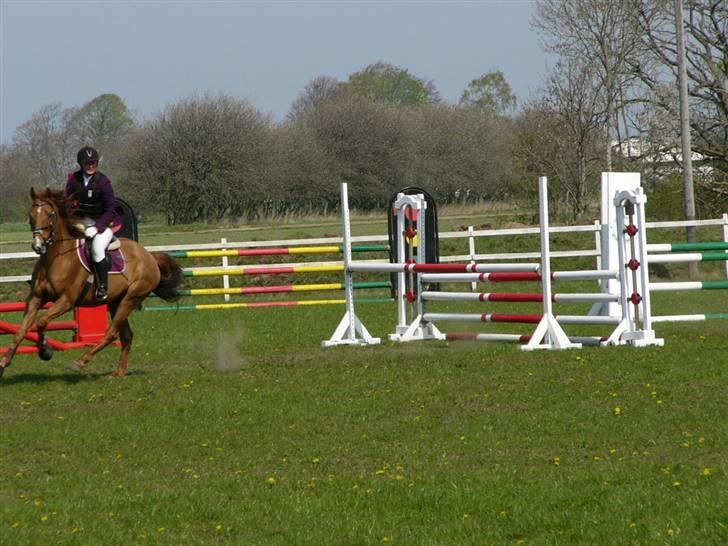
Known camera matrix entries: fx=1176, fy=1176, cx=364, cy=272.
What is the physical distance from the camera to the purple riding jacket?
13.0 meters

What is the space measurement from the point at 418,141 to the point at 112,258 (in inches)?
2950

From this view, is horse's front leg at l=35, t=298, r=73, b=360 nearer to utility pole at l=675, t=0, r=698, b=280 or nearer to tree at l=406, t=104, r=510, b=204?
utility pole at l=675, t=0, r=698, b=280

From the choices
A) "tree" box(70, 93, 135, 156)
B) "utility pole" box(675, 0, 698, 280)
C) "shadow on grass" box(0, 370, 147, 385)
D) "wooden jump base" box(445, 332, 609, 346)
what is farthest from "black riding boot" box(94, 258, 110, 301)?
"tree" box(70, 93, 135, 156)

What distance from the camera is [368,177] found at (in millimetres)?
79562

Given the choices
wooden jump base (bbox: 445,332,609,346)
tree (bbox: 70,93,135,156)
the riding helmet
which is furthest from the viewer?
tree (bbox: 70,93,135,156)

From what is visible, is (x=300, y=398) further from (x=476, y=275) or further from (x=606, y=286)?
(x=606, y=286)

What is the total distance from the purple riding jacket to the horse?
0.24m

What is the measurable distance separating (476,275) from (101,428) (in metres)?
6.19

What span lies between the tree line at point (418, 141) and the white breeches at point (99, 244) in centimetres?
2876

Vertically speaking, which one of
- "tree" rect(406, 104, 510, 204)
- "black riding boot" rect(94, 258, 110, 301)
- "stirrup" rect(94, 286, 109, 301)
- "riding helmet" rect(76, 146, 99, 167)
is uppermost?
"tree" rect(406, 104, 510, 204)

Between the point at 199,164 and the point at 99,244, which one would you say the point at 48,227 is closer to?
the point at 99,244

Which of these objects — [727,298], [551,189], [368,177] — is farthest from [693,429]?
[368,177]

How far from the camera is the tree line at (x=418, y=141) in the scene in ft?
134

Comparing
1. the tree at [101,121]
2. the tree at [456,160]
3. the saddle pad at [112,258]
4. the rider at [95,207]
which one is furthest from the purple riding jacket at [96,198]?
the tree at [101,121]
